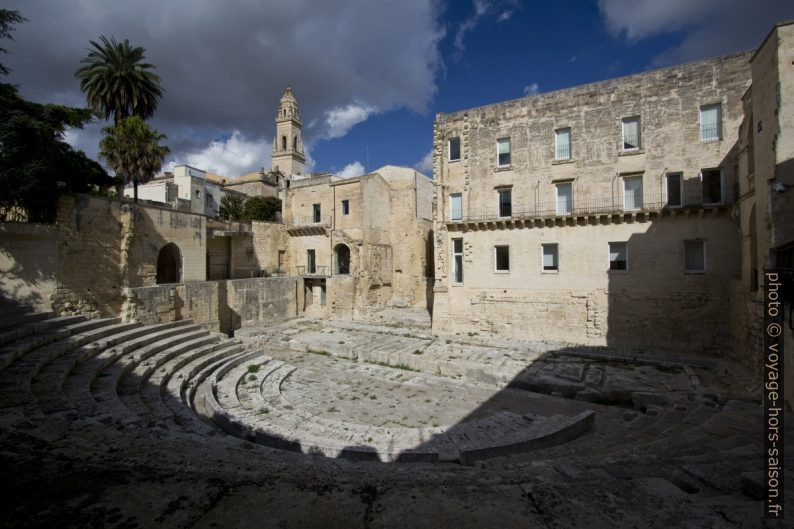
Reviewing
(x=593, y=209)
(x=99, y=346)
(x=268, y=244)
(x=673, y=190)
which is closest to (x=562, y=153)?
(x=593, y=209)

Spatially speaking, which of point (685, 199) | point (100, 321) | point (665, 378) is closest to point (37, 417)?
point (100, 321)

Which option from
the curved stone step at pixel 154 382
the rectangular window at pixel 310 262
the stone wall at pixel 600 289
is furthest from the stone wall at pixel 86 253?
the stone wall at pixel 600 289

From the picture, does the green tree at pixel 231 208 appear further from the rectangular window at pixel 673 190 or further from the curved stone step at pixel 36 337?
the rectangular window at pixel 673 190

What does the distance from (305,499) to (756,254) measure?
53.6ft

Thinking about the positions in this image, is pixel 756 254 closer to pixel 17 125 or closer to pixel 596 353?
pixel 596 353

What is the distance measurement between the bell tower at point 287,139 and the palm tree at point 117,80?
29.3 m

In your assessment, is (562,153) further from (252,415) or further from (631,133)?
(252,415)

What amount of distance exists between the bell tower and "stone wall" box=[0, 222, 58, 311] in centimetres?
4206

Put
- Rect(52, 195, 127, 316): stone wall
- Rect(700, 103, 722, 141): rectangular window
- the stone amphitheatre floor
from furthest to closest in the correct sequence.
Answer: Rect(700, 103, 722, 141): rectangular window < Rect(52, 195, 127, 316): stone wall < the stone amphitheatre floor

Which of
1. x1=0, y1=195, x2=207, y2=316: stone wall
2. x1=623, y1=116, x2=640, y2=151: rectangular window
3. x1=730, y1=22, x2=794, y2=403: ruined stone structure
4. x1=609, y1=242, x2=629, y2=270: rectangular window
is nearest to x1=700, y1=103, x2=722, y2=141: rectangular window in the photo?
x1=730, y1=22, x2=794, y2=403: ruined stone structure

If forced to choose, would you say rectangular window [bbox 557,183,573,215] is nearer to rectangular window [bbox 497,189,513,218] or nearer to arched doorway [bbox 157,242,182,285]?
rectangular window [bbox 497,189,513,218]

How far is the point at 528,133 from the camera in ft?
63.2

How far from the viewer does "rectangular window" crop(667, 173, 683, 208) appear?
16.5 m

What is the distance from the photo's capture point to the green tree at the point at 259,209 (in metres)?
40.7
